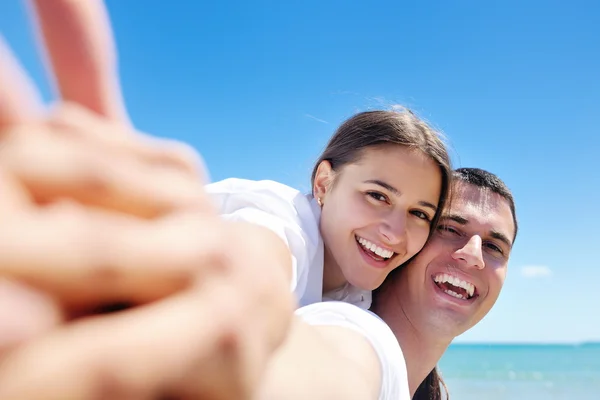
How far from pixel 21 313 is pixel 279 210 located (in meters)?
1.79

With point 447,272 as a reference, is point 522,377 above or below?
below

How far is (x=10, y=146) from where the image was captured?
428mm

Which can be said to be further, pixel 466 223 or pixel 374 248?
pixel 466 223

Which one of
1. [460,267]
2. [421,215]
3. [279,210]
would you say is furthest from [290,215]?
[460,267]

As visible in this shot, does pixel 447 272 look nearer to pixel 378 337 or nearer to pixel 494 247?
pixel 494 247

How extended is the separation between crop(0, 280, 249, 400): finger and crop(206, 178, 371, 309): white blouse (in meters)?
1.47

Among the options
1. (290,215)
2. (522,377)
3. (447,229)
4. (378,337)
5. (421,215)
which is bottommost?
(522,377)

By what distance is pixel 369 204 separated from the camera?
262cm

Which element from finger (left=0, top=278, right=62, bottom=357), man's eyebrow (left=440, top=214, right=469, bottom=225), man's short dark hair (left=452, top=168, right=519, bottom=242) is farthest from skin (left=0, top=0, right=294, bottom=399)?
man's short dark hair (left=452, top=168, right=519, bottom=242)

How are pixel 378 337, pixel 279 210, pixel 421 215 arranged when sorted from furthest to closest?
1. pixel 421 215
2. pixel 279 210
3. pixel 378 337

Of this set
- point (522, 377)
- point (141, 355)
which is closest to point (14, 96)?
point (141, 355)

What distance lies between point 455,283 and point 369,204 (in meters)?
1.00

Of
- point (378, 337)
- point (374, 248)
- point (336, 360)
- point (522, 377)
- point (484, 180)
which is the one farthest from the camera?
point (522, 377)

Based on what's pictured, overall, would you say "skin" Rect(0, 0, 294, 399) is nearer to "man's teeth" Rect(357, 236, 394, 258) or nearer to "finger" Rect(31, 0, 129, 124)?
"finger" Rect(31, 0, 129, 124)
